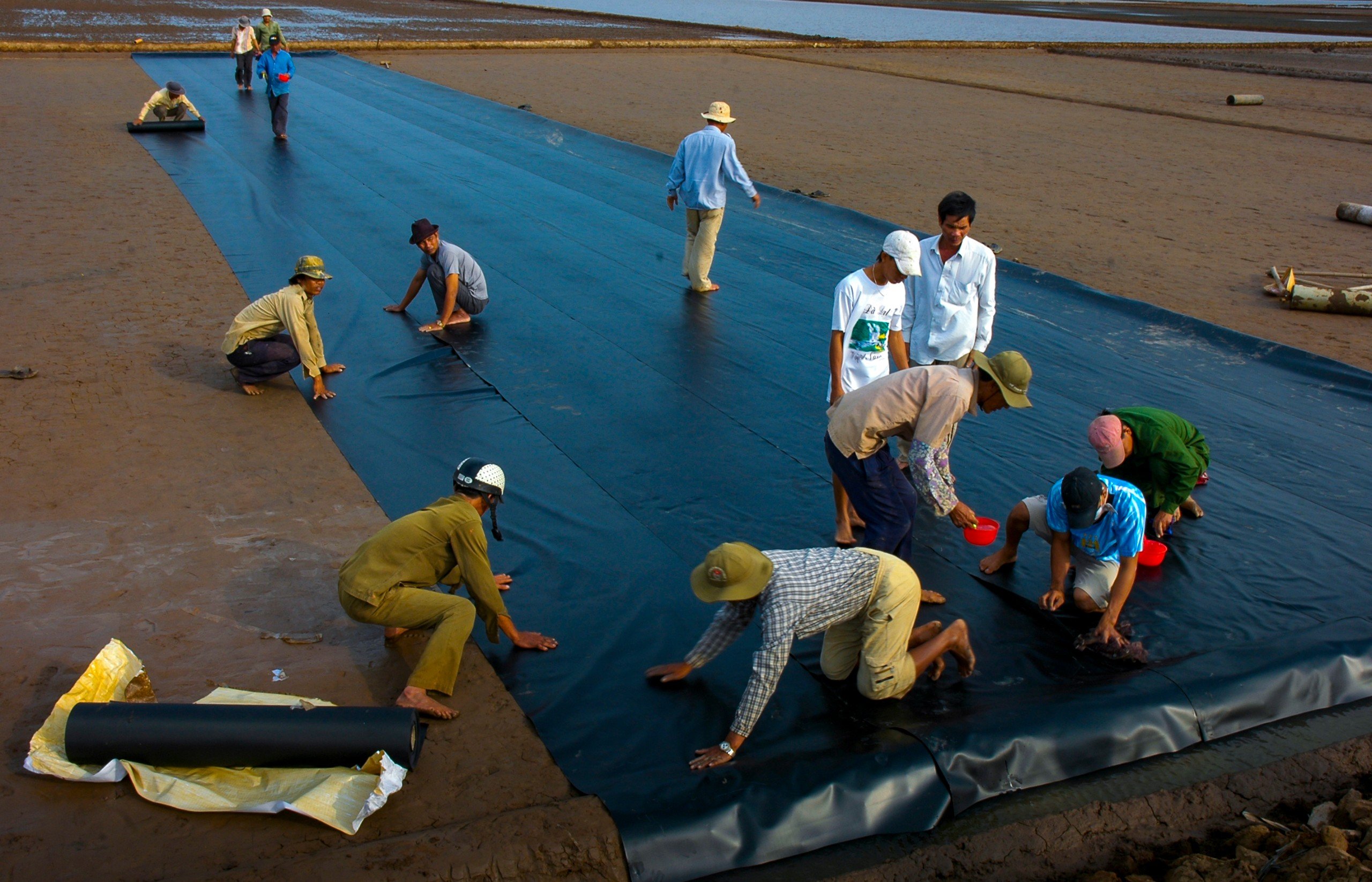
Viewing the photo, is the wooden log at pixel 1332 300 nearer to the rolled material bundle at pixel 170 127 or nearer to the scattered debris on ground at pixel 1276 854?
the scattered debris on ground at pixel 1276 854

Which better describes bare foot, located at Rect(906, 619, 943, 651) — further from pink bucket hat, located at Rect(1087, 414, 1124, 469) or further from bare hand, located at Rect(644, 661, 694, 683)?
pink bucket hat, located at Rect(1087, 414, 1124, 469)

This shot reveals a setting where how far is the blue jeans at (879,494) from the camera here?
472 cm

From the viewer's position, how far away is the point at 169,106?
1552cm

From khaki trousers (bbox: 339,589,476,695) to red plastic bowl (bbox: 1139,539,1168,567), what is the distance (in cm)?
346

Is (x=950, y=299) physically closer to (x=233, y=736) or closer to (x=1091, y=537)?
(x=1091, y=537)

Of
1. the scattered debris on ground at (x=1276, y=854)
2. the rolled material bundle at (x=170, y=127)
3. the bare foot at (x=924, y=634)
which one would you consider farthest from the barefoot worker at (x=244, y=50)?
the scattered debris on ground at (x=1276, y=854)

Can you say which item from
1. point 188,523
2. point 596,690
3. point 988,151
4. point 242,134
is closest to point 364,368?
point 188,523

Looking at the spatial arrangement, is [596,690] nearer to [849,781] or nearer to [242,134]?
[849,781]

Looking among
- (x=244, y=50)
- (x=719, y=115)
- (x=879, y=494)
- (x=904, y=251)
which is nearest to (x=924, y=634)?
(x=879, y=494)

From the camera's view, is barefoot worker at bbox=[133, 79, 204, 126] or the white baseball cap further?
barefoot worker at bbox=[133, 79, 204, 126]

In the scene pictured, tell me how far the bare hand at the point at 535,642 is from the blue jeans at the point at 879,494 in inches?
61.7

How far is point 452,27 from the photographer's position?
35688 millimetres

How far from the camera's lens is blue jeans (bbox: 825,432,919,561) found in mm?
4723

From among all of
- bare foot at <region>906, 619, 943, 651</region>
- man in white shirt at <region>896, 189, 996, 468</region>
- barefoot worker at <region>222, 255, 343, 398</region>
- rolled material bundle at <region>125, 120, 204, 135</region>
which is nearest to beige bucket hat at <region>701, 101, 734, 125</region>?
man in white shirt at <region>896, 189, 996, 468</region>
